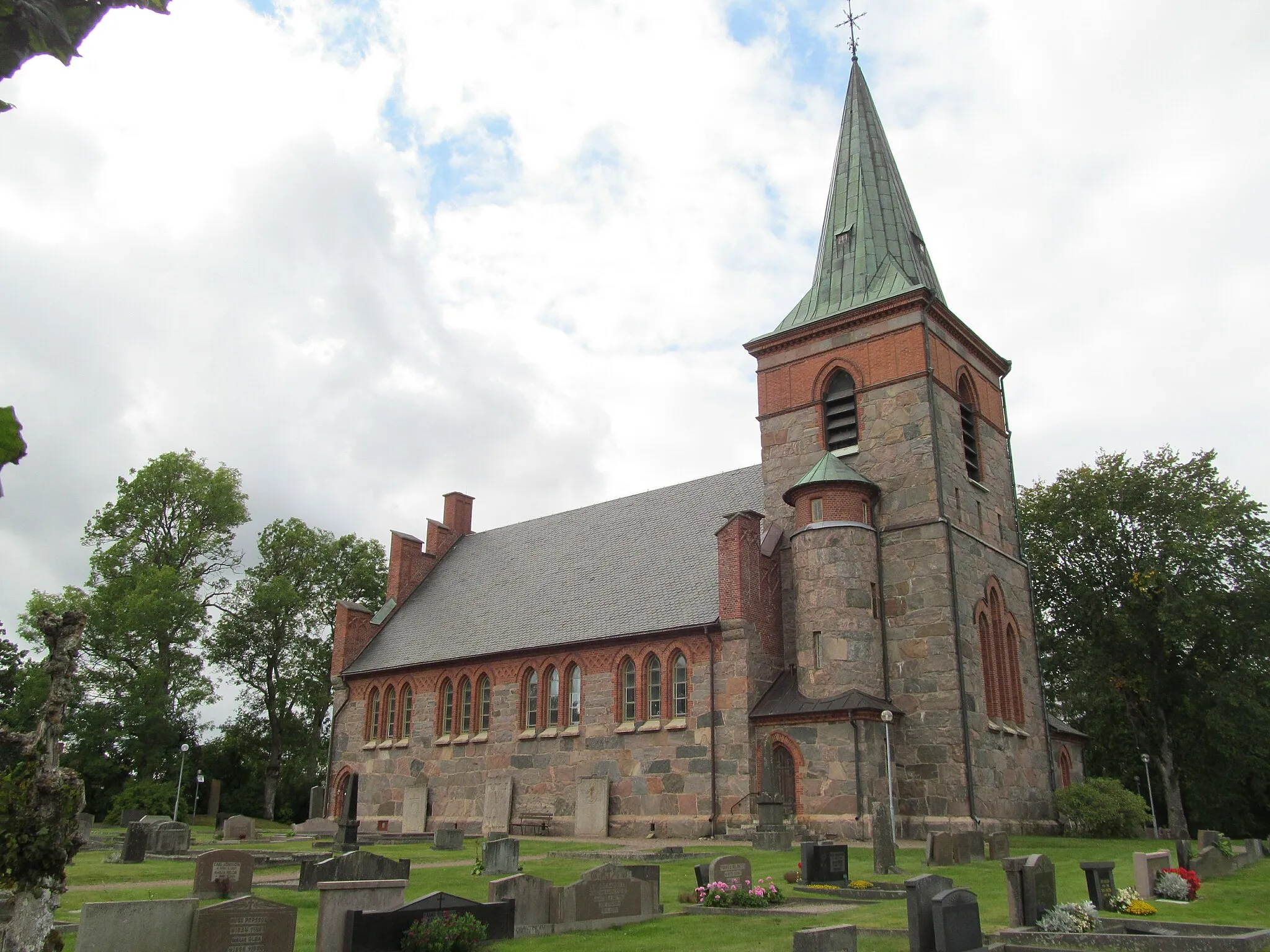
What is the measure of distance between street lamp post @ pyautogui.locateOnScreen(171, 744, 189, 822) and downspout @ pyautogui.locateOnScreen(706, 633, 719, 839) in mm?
23482

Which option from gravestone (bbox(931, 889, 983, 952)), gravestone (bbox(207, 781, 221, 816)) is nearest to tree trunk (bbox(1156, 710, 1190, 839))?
gravestone (bbox(931, 889, 983, 952))

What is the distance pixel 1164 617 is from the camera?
120 feet

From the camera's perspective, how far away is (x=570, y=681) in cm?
3025

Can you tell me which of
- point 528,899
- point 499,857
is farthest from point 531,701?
point 528,899

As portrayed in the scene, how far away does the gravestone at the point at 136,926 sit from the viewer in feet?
27.7

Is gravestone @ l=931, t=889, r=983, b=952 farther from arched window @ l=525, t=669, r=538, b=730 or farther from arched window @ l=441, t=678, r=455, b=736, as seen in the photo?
arched window @ l=441, t=678, r=455, b=736

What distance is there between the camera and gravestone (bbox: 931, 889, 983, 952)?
9.78 m

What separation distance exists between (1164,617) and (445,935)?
112ft

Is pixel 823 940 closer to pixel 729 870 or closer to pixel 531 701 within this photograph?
pixel 729 870

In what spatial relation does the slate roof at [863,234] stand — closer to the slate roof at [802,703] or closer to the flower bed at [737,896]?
the slate roof at [802,703]

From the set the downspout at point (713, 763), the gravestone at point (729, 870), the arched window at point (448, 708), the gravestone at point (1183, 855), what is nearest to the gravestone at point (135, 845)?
the arched window at point (448, 708)

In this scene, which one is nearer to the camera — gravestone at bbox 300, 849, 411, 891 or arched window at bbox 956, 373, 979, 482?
gravestone at bbox 300, 849, 411, 891

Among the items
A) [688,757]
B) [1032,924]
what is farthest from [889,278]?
[1032,924]

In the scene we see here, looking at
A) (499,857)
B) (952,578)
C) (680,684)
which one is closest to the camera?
(499,857)
